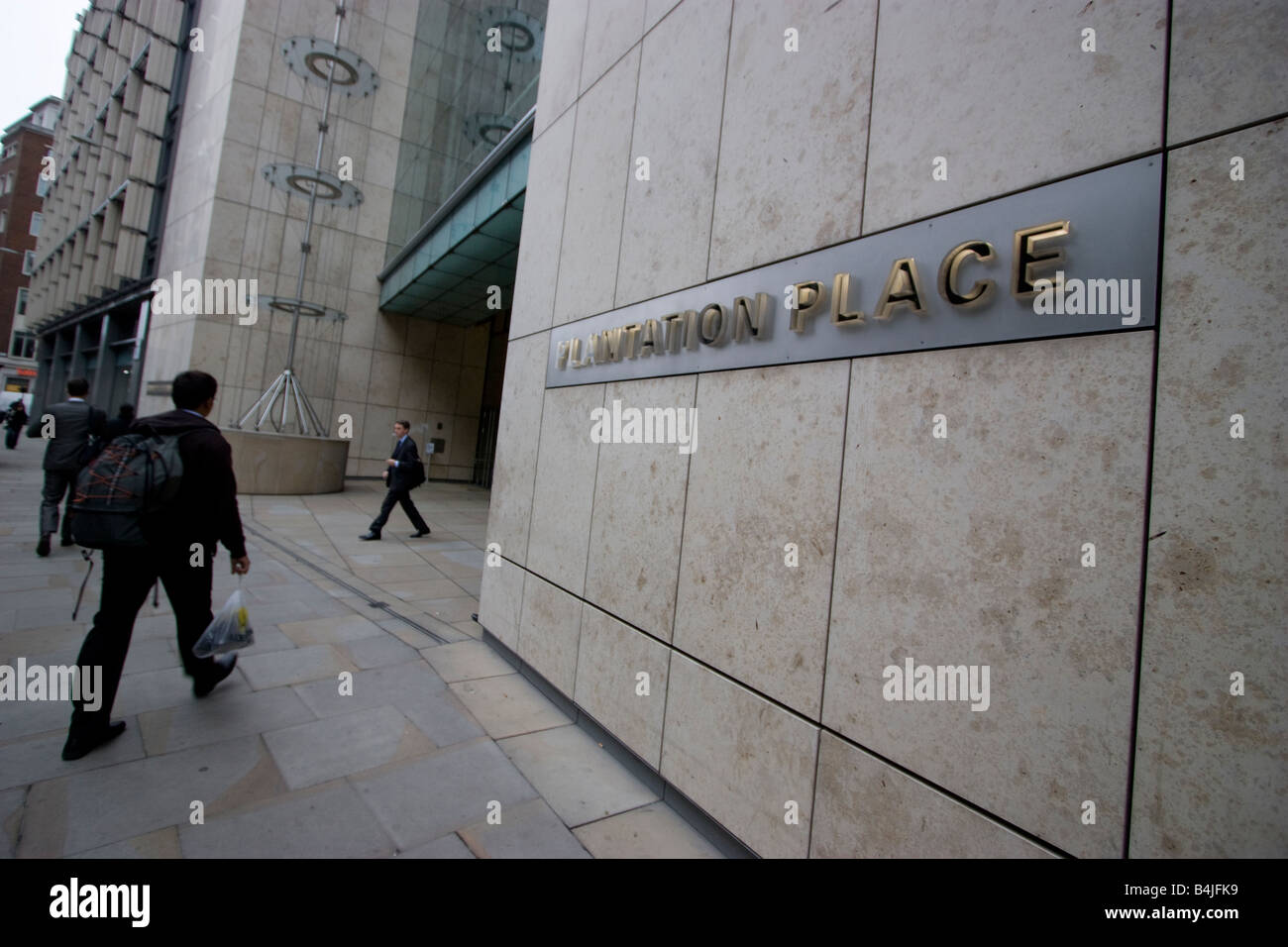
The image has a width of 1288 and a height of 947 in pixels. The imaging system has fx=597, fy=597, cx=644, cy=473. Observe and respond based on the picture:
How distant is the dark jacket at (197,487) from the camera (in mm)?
3162

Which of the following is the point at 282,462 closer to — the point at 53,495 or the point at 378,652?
the point at 53,495

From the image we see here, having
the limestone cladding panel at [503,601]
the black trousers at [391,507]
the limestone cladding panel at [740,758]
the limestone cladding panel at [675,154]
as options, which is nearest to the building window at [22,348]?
the black trousers at [391,507]

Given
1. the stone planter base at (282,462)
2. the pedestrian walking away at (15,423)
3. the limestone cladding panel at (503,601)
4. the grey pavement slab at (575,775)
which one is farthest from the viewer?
the pedestrian walking away at (15,423)

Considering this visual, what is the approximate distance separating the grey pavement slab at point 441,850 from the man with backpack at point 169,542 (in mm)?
1833

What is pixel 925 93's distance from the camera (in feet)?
7.60

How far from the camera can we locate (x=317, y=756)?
10.7ft

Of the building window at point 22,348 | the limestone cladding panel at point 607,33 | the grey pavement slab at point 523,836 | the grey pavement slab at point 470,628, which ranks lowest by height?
the grey pavement slab at point 523,836

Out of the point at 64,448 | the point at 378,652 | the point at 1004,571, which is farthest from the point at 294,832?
the point at 64,448

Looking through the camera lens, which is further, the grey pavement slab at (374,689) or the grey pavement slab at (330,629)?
the grey pavement slab at (330,629)

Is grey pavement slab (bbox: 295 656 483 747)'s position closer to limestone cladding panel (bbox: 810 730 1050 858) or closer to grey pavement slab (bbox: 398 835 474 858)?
grey pavement slab (bbox: 398 835 474 858)

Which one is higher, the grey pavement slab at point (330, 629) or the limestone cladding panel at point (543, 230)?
the limestone cladding panel at point (543, 230)

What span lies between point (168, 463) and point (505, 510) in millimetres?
2594

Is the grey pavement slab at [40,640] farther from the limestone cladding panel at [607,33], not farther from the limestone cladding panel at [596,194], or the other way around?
the limestone cladding panel at [607,33]

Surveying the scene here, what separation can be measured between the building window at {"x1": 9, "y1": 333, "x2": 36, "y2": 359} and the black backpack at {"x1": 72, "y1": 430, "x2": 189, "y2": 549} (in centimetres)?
5704
